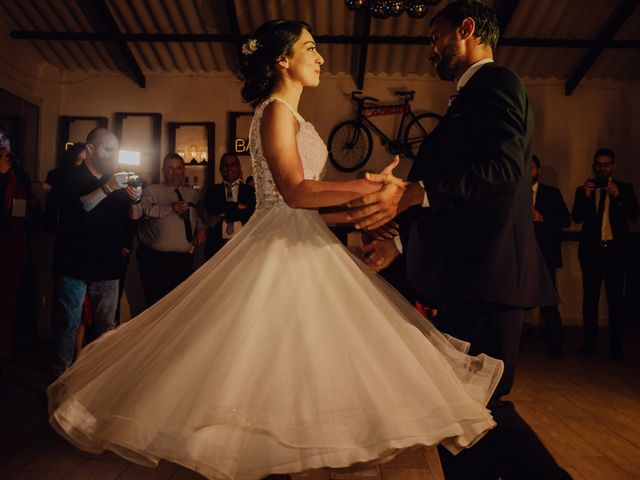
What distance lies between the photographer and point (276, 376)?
144 cm

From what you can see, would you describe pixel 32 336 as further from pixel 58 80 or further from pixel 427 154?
pixel 427 154

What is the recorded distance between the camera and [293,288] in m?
1.65

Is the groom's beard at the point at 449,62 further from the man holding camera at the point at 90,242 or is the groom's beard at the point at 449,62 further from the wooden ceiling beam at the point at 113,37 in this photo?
the wooden ceiling beam at the point at 113,37

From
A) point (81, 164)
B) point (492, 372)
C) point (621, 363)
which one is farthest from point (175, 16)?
point (492, 372)

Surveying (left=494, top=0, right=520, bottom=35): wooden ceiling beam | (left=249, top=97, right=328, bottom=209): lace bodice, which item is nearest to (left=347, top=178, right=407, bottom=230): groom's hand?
(left=249, top=97, right=328, bottom=209): lace bodice

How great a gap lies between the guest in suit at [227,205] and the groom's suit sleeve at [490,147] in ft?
13.1

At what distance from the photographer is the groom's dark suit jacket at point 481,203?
159 cm

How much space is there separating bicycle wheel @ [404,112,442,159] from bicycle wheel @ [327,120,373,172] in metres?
0.51

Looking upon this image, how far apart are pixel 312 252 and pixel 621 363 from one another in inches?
184

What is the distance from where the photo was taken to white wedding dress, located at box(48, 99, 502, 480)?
137 cm

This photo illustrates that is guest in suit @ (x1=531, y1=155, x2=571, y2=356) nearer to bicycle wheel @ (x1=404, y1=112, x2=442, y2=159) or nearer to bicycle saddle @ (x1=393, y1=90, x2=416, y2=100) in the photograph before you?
bicycle wheel @ (x1=404, y1=112, x2=442, y2=159)

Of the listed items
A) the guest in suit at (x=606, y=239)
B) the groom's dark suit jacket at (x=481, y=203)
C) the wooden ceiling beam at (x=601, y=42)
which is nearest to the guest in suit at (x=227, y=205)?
the guest in suit at (x=606, y=239)

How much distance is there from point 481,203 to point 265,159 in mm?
713

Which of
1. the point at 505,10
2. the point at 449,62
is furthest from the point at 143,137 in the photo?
the point at 449,62
